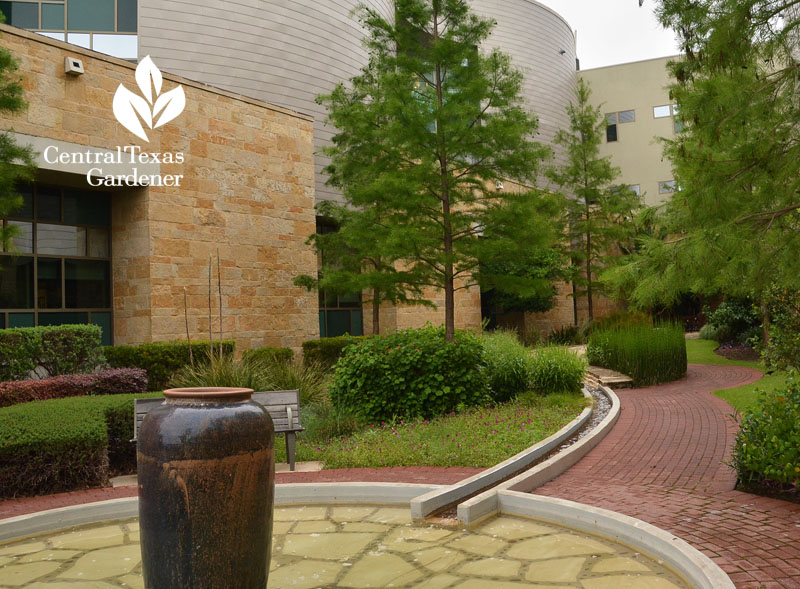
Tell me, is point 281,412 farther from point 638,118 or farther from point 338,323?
point 638,118

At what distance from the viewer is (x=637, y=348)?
14234 mm

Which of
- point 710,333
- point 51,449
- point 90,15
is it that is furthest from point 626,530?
point 710,333

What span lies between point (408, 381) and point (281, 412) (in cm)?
284

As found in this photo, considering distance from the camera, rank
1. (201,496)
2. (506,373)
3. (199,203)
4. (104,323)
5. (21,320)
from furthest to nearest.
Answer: (199,203) < (104,323) < (21,320) < (506,373) < (201,496)

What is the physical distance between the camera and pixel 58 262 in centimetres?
1305

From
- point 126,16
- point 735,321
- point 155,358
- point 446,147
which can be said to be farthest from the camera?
point 735,321

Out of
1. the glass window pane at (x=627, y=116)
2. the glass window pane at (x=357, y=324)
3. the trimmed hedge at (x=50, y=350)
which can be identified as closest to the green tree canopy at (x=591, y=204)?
the glass window pane at (x=357, y=324)

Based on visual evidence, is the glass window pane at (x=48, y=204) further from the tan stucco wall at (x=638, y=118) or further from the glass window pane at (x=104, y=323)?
the tan stucco wall at (x=638, y=118)

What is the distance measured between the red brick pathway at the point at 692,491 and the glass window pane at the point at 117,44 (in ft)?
51.7

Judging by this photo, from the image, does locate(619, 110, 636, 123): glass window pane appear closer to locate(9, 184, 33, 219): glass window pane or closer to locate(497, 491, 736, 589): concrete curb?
locate(9, 184, 33, 219): glass window pane

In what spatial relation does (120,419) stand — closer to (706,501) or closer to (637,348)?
(706,501)

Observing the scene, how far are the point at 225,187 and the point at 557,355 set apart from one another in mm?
8102

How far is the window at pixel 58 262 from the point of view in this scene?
40.9 feet

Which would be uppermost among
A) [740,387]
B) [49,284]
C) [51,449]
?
[49,284]
